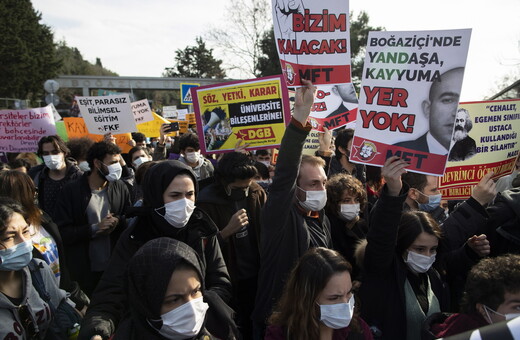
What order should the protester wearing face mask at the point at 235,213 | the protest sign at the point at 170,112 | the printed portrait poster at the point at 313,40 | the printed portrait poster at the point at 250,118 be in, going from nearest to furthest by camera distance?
the protester wearing face mask at the point at 235,213 → the printed portrait poster at the point at 313,40 → the printed portrait poster at the point at 250,118 → the protest sign at the point at 170,112

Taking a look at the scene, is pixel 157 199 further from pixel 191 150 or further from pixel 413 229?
pixel 191 150

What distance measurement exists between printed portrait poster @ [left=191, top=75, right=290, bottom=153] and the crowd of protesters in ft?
3.09

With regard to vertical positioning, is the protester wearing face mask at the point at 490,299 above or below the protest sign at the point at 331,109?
below

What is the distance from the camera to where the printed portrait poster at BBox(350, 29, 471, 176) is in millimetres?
2760

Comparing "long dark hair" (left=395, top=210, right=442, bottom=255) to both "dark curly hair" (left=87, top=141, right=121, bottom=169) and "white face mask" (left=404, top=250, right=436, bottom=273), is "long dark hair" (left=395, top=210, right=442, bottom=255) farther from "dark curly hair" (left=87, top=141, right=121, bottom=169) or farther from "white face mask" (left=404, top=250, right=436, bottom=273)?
"dark curly hair" (left=87, top=141, right=121, bottom=169)

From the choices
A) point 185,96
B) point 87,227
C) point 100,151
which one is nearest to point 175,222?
→ point 87,227

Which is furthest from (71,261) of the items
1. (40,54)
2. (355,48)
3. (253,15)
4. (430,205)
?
(40,54)

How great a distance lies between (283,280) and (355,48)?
39.2m

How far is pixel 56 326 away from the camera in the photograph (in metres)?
2.71

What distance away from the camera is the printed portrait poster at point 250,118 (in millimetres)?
4820

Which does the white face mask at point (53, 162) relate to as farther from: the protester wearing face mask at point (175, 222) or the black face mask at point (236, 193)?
the protester wearing face mask at point (175, 222)

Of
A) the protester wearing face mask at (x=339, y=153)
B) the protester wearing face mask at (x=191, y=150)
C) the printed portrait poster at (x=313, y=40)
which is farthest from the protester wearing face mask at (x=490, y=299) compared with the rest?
the protester wearing face mask at (x=191, y=150)

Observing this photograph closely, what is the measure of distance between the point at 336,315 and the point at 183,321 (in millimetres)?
811

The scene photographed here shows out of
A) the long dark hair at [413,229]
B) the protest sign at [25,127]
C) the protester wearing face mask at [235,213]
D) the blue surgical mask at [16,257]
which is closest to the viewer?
the blue surgical mask at [16,257]
